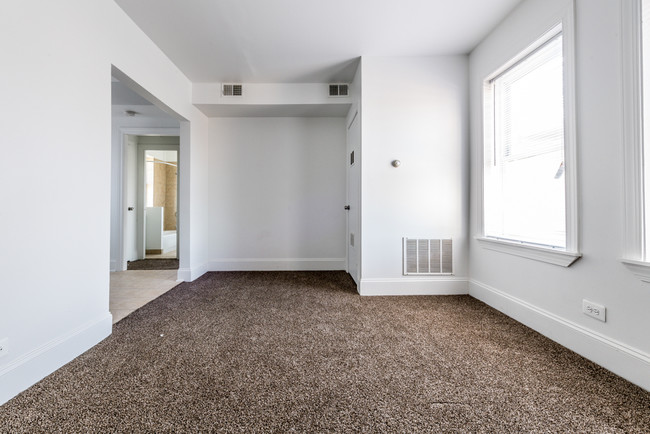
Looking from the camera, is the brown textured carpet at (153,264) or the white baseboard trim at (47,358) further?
the brown textured carpet at (153,264)

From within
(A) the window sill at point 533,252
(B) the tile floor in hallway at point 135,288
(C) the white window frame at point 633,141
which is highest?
(C) the white window frame at point 633,141

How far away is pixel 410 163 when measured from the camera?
2.85m

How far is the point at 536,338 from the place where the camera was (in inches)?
73.0

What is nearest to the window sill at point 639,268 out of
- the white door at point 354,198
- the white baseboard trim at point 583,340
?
the white baseboard trim at point 583,340

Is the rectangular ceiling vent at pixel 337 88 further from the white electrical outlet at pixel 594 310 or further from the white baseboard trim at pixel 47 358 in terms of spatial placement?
the white baseboard trim at pixel 47 358

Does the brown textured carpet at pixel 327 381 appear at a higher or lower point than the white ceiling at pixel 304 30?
lower

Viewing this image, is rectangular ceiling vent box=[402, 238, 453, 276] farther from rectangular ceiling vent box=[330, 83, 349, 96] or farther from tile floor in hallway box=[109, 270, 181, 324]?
tile floor in hallway box=[109, 270, 181, 324]

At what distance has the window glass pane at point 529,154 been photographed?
6.24 feet

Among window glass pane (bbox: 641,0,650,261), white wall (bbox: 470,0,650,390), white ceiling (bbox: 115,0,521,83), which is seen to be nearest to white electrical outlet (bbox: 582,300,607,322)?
white wall (bbox: 470,0,650,390)

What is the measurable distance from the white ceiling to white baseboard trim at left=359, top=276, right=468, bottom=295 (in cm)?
239

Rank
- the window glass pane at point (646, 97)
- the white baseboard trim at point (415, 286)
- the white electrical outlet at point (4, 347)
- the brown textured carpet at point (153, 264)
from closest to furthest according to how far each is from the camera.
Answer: the white electrical outlet at point (4, 347) → the window glass pane at point (646, 97) → the white baseboard trim at point (415, 286) → the brown textured carpet at point (153, 264)

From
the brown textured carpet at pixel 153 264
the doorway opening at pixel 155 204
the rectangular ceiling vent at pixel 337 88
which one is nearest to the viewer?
the rectangular ceiling vent at pixel 337 88

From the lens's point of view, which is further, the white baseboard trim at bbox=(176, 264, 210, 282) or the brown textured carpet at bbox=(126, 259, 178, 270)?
the brown textured carpet at bbox=(126, 259, 178, 270)

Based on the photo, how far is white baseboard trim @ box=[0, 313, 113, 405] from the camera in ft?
4.10
